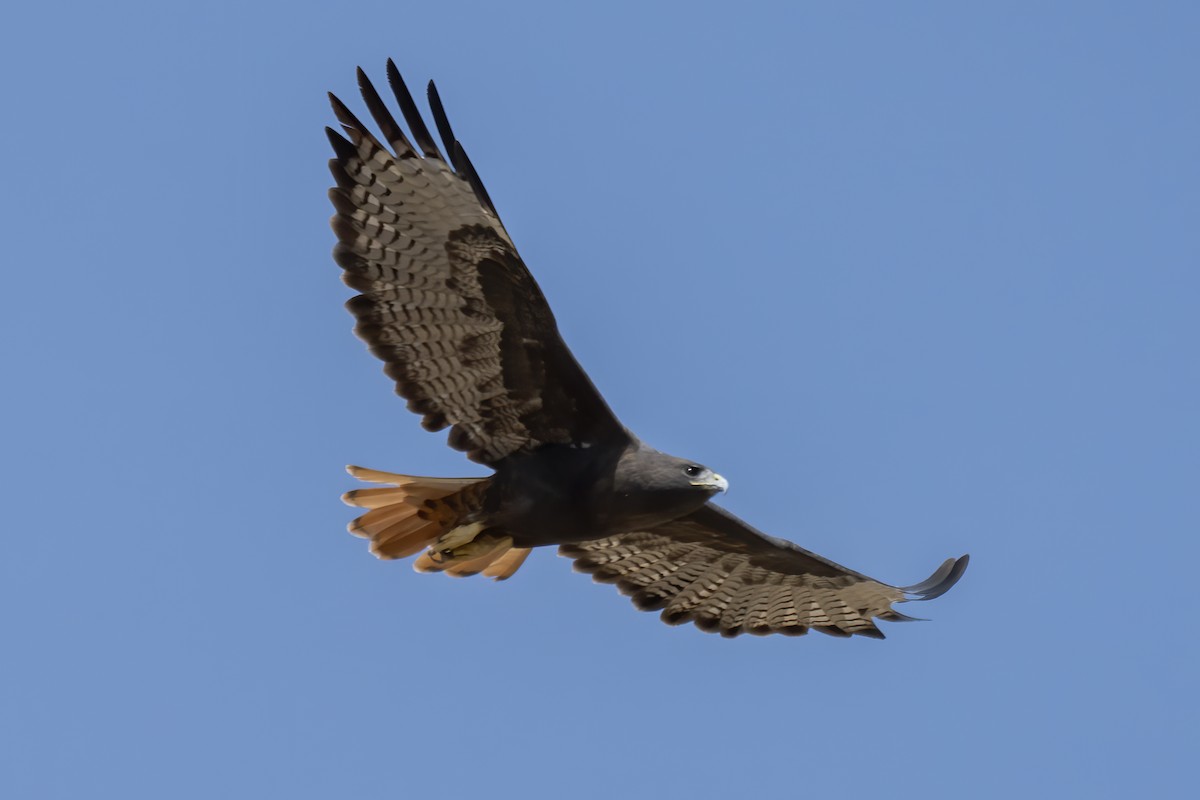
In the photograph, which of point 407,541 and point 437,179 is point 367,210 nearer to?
point 437,179

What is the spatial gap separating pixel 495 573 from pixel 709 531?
1.64m

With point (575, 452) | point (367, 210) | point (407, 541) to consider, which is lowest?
point (407, 541)

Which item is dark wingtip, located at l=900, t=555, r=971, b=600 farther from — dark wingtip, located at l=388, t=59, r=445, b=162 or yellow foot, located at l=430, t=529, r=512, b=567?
dark wingtip, located at l=388, t=59, r=445, b=162

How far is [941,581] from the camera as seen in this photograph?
13094 millimetres

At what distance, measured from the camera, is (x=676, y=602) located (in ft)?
44.6

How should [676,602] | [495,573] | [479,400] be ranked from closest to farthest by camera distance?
1. [479,400]
2. [495,573]
3. [676,602]

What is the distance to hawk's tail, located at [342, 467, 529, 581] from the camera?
11.8 m

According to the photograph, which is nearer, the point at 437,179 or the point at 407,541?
the point at 437,179

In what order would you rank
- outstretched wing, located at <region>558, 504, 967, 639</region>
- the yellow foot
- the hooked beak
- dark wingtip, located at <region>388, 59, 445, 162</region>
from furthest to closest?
outstretched wing, located at <region>558, 504, 967, 639</region> < the yellow foot < the hooked beak < dark wingtip, located at <region>388, 59, 445, 162</region>

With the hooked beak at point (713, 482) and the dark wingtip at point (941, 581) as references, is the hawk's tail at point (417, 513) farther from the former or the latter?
the dark wingtip at point (941, 581)

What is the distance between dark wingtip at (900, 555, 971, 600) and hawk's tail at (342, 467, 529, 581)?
124 inches

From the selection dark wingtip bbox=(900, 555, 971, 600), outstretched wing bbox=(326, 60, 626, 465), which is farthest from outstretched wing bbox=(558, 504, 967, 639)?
outstretched wing bbox=(326, 60, 626, 465)

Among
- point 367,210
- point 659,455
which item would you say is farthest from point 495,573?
point 367,210

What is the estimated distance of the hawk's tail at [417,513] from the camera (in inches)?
465
